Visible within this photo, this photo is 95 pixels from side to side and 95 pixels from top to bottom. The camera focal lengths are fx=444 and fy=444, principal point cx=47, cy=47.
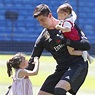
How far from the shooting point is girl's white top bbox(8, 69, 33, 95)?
550cm

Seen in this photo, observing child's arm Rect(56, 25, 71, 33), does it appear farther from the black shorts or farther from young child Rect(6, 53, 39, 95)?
young child Rect(6, 53, 39, 95)

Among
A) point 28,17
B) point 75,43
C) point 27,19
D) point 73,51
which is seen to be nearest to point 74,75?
point 73,51

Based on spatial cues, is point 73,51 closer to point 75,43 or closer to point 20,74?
point 75,43

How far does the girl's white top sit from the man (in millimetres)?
248

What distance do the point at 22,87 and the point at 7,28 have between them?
1959cm

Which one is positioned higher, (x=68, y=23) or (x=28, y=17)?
(x=68, y=23)

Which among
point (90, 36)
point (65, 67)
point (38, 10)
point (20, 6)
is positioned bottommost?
point (90, 36)

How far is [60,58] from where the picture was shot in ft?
18.2

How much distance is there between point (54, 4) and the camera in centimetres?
2548

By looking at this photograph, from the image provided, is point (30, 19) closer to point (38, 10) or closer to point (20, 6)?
point (20, 6)

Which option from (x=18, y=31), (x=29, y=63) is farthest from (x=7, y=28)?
(x=29, y=63)

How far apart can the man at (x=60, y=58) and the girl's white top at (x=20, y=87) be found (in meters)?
0.25

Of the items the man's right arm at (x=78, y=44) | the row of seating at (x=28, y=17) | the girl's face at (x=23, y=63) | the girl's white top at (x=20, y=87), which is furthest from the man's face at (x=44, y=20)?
the row of seating at (x=28, y=17)

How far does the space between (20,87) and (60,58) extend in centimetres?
62
